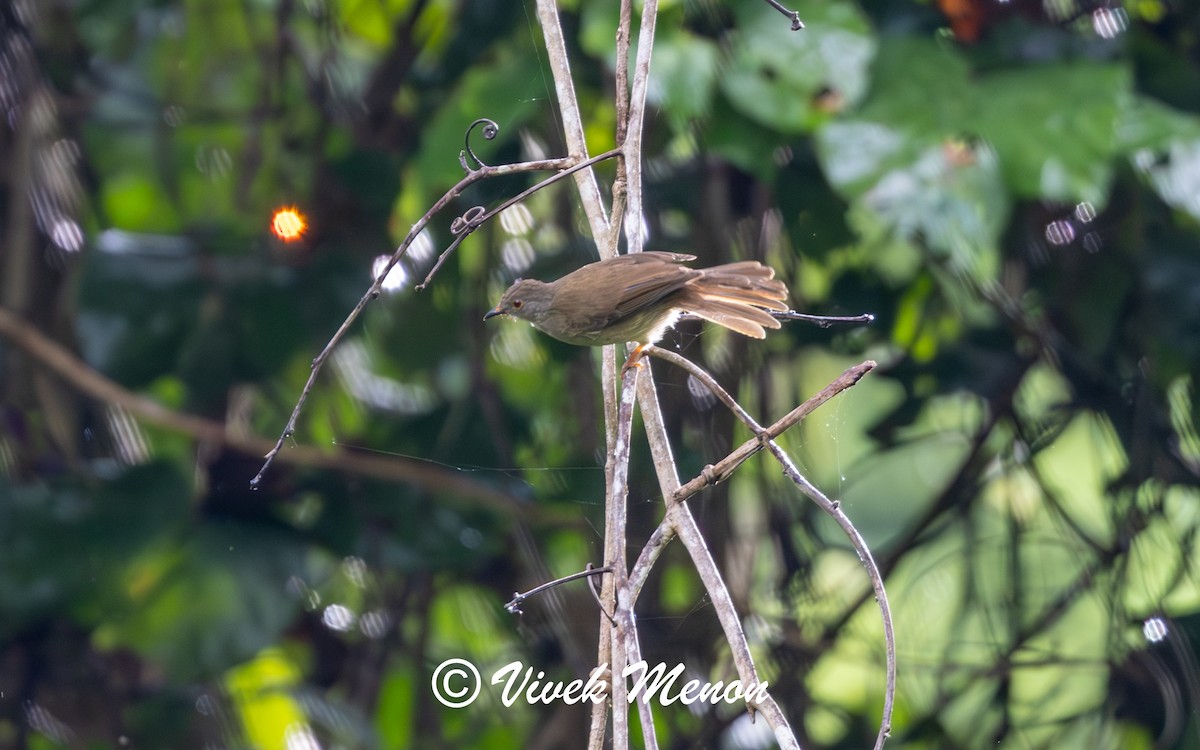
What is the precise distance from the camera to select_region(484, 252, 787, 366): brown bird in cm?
141

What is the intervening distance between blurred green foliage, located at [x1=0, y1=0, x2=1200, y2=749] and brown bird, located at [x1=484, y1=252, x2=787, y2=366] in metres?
1.06

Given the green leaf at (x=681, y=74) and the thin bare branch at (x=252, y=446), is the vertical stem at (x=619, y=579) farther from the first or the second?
the thin bare branch at (x=252, y=446)

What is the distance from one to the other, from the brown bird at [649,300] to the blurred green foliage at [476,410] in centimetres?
106

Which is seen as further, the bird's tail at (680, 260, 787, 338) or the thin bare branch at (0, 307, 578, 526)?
the thin bare branch at (0, 307, 578, 526)

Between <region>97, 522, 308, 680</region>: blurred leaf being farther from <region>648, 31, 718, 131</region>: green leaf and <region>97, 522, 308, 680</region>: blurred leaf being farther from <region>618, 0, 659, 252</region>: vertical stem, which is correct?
<region>618, 0, 659, 252</region>: vertical stem

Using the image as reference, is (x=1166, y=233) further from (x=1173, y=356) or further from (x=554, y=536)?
(x=554, y=536)


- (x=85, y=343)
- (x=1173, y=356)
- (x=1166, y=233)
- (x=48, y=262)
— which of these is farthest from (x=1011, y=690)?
(x=48, y=262)

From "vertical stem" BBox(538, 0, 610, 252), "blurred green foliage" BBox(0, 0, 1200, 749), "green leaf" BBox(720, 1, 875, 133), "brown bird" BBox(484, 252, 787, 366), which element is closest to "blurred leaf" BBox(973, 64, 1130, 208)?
"blurred green foliage" BBox(0, 0, 1200, 749)

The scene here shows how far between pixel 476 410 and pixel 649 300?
140 centimetres

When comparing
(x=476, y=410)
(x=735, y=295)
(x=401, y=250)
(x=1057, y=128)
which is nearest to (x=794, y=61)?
(x=1057, y=128)

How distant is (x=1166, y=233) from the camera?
2.79 m

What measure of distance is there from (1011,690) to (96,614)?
7.41ft

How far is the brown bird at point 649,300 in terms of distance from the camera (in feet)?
4.62

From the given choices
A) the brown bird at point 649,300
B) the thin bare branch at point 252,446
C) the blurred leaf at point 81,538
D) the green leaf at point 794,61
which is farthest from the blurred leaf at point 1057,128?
the blurred leaf at point 81,538
